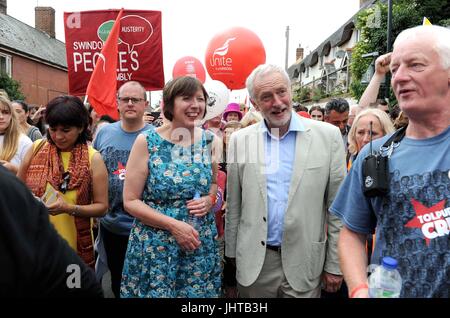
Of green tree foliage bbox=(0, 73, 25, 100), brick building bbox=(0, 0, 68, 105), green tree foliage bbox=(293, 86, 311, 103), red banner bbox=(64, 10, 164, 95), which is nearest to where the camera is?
red banner bbox=(64, 10, 164, 95)

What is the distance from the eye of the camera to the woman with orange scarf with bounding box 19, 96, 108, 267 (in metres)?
2.69

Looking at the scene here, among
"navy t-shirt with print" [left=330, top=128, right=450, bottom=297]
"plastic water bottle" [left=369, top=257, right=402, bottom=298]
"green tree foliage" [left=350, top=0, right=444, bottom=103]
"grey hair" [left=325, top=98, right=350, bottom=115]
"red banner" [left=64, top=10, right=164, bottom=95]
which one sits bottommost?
"plastic water bottle" [left=369, top=257, right=402, bottom=298]

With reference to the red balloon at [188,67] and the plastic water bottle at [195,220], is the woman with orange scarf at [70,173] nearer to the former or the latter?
the plastic water bottle at [195,220]

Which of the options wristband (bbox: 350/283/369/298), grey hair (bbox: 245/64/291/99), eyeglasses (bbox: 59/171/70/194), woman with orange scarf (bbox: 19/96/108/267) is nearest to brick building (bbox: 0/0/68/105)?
woman with orange scarf (bbox: 19/96/108/267)

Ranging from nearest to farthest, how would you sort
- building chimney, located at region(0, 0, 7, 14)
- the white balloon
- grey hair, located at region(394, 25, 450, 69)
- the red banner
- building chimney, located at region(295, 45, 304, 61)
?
1. grey hair, located at region(394, 25, 450, 69)
2. the white balloon
3. the red banner
4. building chimney, located at region(0, 0, 7, 14)
5. building chimney, located at region(295, 45, 304, 61)

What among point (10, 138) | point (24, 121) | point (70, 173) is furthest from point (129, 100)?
point (24, 121)

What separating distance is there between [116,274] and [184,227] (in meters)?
1.25

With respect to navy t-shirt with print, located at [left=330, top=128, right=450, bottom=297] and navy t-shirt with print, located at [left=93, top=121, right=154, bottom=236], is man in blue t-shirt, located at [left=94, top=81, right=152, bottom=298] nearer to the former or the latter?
navy t-shirt with print, located at [left=93, top=121, right=154, bottom=236]

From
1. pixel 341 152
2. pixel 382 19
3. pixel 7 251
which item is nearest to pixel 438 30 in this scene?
pixel 341 152

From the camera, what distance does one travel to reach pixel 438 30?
1.53 metres

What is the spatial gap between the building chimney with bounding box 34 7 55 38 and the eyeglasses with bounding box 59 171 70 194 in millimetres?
37223

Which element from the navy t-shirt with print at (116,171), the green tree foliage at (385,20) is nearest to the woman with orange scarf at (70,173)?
the navy t-shirt with print at (116,171)

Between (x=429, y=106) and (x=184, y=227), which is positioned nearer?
(x=429, y=106)
